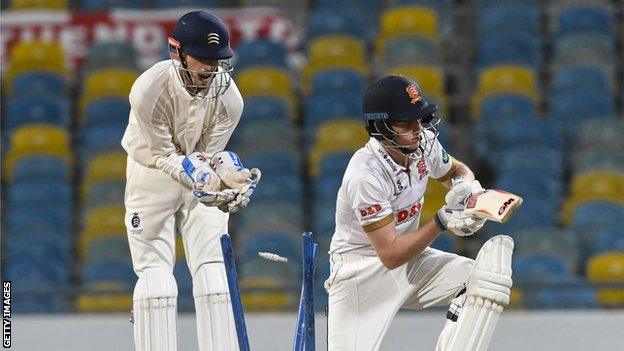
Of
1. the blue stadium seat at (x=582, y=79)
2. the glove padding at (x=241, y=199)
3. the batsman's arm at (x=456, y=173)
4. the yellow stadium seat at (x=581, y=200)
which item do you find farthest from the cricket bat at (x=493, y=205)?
the blue stadium seat at (x=582, y=79)

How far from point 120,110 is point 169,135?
381 cm

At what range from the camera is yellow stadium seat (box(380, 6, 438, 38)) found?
890 centimetres

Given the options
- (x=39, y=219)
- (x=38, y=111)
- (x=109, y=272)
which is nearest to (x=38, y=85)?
(x=38, y=111)

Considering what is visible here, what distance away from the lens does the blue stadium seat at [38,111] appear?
8.48 m

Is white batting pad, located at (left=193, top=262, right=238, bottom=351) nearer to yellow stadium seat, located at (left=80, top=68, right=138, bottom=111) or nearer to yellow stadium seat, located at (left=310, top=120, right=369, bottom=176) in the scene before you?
yellow stadium seat, located at (left=310, top=120, right=369, bottom=176)

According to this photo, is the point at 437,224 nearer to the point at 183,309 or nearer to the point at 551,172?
the point at 183,309

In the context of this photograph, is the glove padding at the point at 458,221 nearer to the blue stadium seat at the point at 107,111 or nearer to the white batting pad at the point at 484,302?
the white batting pad at the point at 484,302

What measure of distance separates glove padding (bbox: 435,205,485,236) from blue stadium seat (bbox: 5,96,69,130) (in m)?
4.55

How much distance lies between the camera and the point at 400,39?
28.7ft

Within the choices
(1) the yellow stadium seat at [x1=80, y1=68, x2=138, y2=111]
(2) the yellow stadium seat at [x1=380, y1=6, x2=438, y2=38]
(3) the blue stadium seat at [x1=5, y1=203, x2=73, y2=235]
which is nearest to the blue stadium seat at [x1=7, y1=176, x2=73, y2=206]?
(3) the blue stadium seat at [x1=5, y1=203, x2=73, y2=235]

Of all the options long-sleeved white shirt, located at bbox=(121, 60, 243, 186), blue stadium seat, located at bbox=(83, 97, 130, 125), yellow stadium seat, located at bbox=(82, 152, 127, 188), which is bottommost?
long-sleeved white shirt, located at bbox=(121, 60, 243, 186)

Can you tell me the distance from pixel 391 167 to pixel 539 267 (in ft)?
9.91

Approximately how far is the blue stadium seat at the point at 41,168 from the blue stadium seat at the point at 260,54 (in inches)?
46.0

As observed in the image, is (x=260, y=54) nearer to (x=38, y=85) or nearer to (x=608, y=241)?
(x=38, y=85)
